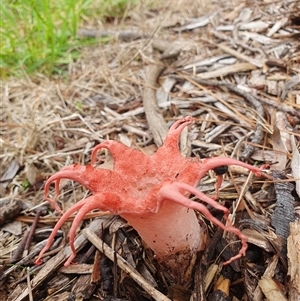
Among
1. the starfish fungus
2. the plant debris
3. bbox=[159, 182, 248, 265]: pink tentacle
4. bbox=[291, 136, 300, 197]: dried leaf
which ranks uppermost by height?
bbox=[159, 182, 248, 265]: pink tentacle

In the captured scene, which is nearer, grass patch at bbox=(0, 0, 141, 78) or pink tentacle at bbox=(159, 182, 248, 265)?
pink tentacle at bbox=(159, 182, 248, 265)

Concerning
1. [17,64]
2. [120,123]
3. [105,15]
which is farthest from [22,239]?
[105,15]

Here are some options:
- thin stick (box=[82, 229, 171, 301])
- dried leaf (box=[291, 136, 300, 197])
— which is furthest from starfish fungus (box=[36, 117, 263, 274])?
dried leaf (box=[291, 136, 300, 197])

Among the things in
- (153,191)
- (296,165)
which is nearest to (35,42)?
(296,165)

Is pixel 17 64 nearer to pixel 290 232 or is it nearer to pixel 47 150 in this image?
pixel 47 150

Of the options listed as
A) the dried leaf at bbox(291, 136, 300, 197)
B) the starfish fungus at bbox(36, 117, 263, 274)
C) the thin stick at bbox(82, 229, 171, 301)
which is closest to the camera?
the starfish fungus at bbox(36, 117, 263, 274)

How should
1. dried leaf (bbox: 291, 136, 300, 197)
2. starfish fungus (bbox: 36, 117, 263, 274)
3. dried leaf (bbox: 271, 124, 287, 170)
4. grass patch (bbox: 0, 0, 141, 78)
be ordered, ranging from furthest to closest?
1. grass patch (bbox: 0, 0, 141, 78)
2. dried leaf (bbox: 271, 124, 287, 170)
3. dried leaf (bbox: 291, 136, 300, 197)
4. starfish fungus (bbox: 36, 117, 263, 274)

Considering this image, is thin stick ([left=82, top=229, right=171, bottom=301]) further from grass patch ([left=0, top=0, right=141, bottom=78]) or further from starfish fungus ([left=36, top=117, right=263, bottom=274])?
grass patch ([left=0, top=0, right=141, bottom=78])
